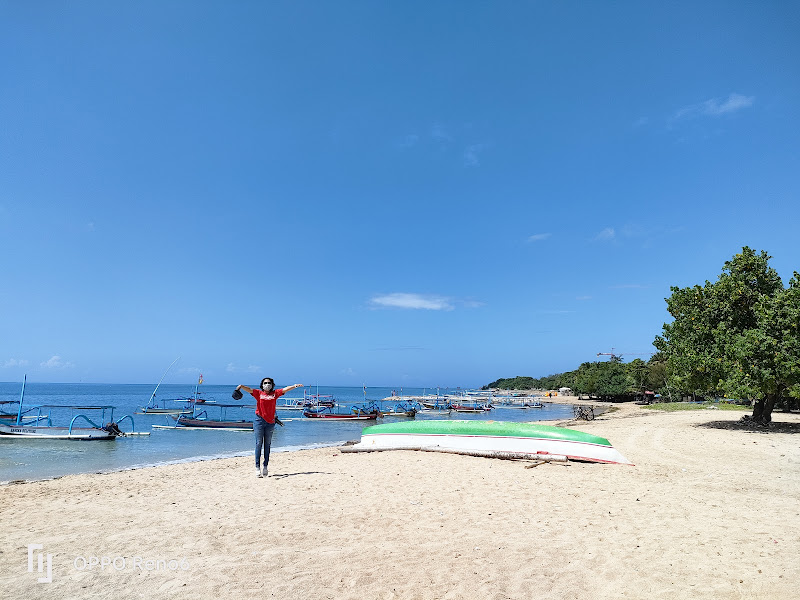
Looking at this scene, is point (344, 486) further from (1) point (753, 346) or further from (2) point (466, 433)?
(1) point (753, 346)

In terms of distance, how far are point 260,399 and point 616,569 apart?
7.08 meters

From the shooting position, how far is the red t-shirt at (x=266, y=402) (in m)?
9.39

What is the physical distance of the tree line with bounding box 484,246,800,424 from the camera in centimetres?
1525

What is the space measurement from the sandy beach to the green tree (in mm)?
6710

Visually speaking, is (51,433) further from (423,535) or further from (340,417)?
(423,535)

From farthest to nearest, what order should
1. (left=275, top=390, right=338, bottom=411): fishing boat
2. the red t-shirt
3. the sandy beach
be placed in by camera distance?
(left=275, top=390, right=338, bottom=411): fishing boat → the red t-shirt → the sandy beach

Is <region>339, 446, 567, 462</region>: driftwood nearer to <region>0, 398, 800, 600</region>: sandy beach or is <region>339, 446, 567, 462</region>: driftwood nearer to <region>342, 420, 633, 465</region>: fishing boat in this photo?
<region>342, 420, 633, 465</region>: fishing boat

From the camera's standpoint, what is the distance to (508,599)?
3.84m

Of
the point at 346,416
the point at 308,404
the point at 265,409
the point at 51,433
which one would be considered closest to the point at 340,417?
the point at 346,416

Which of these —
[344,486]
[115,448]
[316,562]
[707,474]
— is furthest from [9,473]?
[707,474]

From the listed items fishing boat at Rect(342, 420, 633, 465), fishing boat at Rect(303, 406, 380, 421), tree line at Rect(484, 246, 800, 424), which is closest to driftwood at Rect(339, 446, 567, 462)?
fishing boat at Rect(342, 420, 633, 465)

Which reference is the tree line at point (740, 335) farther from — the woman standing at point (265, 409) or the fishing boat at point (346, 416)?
the fishing boat at point (346, 416)

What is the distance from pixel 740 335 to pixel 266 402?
1706 centimetres

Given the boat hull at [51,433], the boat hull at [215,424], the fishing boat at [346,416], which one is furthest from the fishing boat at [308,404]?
the boat hull at [51,433]
